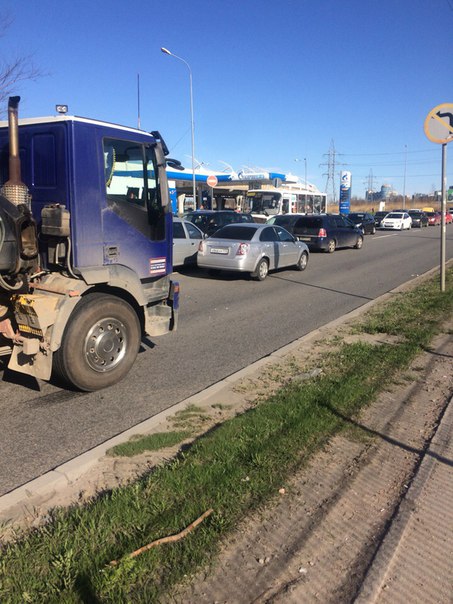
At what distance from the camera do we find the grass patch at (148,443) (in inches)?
153

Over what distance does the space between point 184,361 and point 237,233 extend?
810 centimetres

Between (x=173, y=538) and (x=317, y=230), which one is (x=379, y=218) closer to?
(x=317, y=230)

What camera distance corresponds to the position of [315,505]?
10.5ft

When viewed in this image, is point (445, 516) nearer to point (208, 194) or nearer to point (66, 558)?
point (66, 558)

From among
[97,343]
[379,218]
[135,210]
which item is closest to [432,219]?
[379,218]

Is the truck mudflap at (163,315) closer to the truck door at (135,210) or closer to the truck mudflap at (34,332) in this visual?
the truck door at (135,210)

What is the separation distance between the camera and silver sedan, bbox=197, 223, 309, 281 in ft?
44.3

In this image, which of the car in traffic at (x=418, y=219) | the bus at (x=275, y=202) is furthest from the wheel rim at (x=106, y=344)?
the car in traffic at (x=418, y=219)

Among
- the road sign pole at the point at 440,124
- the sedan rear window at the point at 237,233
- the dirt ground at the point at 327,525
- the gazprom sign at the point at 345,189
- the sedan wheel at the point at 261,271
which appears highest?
the gazprom sign at the point at 345,189

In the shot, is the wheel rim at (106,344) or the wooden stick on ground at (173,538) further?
the wheel rim at (106,344)

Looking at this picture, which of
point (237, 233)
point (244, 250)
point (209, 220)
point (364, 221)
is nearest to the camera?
point (244, 250)

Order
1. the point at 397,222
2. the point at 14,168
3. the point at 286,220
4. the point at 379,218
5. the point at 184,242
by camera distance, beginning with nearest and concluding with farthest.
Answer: the point at 14,168
the point at 184,242
the point at 286,220
the point at 397,222
the point at 379,218

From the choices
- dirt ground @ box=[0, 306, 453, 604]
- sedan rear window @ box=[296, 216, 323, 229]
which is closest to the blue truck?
dirt ground @ box=[0, 306, 453, 604]

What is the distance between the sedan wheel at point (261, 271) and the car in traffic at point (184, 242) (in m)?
2.30
